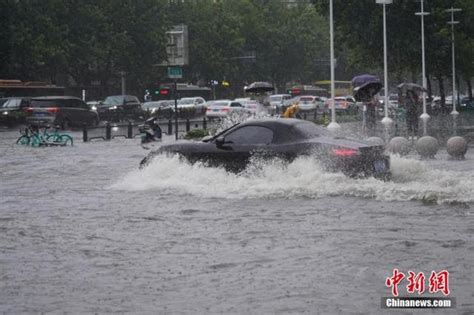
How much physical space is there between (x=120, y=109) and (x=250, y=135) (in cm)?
4549

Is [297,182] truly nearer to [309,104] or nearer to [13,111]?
[13,111]

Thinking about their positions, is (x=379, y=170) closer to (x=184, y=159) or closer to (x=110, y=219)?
(x=184, y=159)

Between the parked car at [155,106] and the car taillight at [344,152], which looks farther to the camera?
the parked car at [155,106]

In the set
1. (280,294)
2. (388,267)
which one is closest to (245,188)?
(388,267)

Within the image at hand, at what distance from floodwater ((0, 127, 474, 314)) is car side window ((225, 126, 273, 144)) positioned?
56 cm

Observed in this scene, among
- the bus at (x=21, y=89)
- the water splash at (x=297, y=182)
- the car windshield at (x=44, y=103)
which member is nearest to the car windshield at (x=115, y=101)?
the bus at (x=21, y=89)

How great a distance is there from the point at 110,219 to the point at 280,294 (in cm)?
628

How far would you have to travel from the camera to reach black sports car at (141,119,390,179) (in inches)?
687

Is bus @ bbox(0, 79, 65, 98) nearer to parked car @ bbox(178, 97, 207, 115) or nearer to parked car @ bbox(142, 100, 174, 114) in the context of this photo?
parked car @ bbox(142, 100, 174, 114)

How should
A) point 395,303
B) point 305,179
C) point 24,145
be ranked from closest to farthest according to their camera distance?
point 395,303 → point 305,179 → point 24,145

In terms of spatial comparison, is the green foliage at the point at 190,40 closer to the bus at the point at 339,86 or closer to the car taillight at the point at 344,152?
the bus at the point at 339,86

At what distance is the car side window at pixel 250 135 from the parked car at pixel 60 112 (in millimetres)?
29452

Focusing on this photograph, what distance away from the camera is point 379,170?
700 inches

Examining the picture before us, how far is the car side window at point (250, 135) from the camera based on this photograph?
60.2 ft
